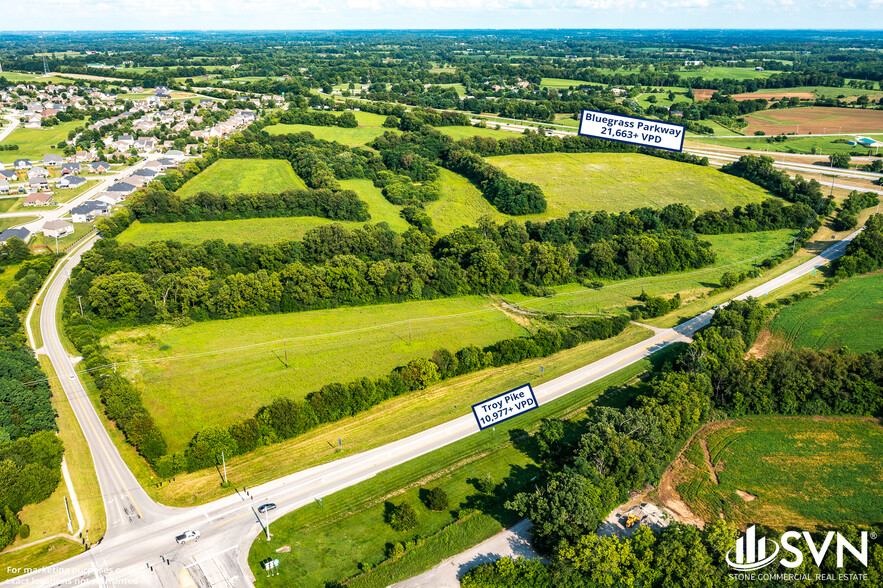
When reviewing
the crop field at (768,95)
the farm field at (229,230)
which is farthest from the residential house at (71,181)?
the crop field at (768,95)

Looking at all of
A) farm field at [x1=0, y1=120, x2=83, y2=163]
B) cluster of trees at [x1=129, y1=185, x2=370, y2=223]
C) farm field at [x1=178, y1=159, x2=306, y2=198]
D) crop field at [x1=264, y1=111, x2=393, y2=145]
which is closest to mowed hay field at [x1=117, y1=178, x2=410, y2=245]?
cluster of trees at [x1=129, y1=185, x2=370, y2=223]

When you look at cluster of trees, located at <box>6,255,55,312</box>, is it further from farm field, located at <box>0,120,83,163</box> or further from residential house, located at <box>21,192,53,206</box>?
farm field, located at <box>0,120,83,163</box>

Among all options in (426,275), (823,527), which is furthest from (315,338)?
(823,527)

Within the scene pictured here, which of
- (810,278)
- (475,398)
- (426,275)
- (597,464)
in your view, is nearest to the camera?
(597,464)

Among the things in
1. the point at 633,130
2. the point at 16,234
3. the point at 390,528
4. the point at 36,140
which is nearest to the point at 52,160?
the point at 36,140

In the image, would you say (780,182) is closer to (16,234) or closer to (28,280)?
(28,280)

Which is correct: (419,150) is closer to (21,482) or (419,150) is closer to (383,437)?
(383,437)
